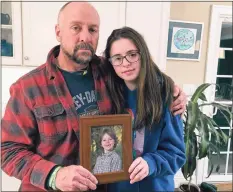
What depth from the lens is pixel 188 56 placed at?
6.72 feet

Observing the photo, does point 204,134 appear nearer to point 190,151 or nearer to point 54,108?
point 190,151

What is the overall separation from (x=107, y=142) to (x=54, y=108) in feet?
0.78

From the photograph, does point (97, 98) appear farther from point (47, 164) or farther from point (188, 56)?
point (188, 56)

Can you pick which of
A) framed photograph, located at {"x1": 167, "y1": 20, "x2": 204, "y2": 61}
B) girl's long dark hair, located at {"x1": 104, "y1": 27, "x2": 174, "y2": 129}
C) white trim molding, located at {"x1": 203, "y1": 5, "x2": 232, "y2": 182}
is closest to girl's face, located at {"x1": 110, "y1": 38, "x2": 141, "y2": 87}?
girl's long dark hair, located at {"x1": 104, "y1": 27, "x2": 174, "y2": 129}

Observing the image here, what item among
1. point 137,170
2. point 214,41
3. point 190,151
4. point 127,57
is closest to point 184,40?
point 214,41

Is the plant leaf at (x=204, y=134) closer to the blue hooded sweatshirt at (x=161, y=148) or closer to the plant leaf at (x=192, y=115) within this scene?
the plant leaf at (x=192, y=115)

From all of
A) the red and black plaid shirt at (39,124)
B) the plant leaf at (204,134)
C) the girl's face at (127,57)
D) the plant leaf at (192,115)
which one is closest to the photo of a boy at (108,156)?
the red and black plaid shirt at (39,124)

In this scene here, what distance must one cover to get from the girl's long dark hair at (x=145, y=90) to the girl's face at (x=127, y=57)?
2cm

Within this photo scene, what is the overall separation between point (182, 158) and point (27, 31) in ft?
4.33

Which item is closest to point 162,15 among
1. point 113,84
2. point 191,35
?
point 191,35

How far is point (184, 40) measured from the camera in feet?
6.52

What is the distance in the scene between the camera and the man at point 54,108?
728 millimetres

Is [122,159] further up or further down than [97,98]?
further down

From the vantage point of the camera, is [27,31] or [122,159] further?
[27,31]
